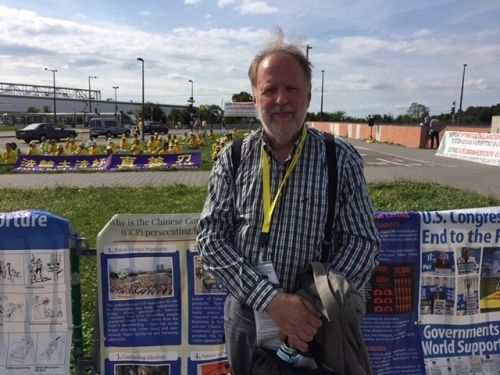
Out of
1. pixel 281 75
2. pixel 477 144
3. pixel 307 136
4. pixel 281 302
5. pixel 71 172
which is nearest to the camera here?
pixel 281 302

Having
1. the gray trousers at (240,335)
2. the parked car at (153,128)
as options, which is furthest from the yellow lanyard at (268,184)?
the parked car at (153,128)

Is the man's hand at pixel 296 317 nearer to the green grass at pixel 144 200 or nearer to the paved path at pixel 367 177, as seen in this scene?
the green grass at pixel 144 200

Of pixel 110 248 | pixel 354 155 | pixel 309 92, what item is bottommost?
pixel 110 248

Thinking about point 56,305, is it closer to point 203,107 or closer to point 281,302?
point 281,302

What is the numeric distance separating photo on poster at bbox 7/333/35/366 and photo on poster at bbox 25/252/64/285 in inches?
14.0

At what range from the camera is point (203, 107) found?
85062mm

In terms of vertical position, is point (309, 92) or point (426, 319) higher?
point (309, 92)

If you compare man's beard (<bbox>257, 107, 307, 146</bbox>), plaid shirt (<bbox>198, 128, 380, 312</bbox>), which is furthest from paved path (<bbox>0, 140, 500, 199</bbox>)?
man's beard (<bbox>257, 107, 307, 146</bbox>)

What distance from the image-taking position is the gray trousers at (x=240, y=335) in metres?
2.13

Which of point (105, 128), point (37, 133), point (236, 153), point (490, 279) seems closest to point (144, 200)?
point (490, 279)

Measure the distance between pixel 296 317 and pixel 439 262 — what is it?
1.57 metres

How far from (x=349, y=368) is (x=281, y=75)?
Answer: 4.17ft

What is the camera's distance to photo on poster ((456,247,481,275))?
9.93ft

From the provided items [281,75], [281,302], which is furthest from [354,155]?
[281,302]
